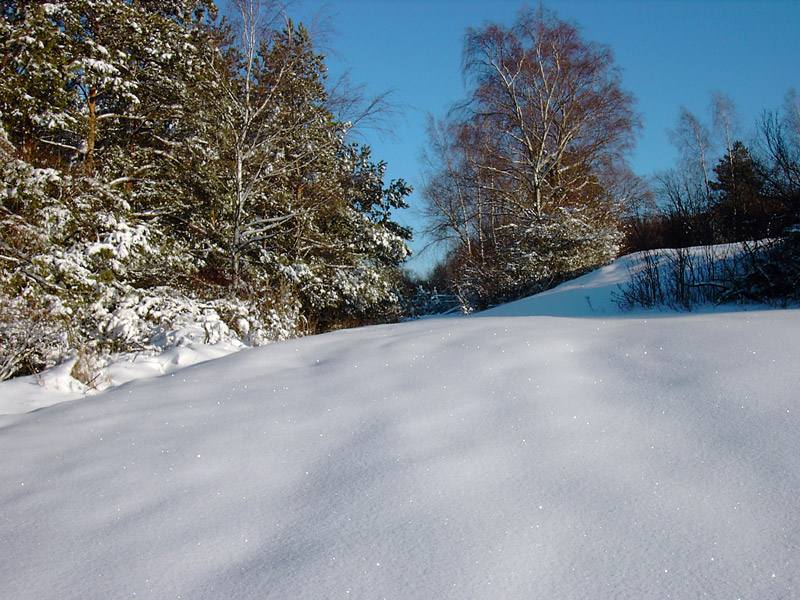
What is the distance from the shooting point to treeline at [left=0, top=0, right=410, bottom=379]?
19.7 feet

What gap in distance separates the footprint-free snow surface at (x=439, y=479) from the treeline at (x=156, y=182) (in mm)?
2419

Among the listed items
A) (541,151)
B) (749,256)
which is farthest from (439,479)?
(541,151)

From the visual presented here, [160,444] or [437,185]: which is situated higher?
[437,185]

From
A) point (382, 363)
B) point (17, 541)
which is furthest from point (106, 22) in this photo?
point (17, 541)

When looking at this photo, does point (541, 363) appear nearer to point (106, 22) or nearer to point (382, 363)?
point (382, 363)

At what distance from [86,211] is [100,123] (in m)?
2.22

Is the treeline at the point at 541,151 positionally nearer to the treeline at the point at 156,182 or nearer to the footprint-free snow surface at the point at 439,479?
the treeline at the point at 156,182

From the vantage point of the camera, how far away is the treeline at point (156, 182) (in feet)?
19.7

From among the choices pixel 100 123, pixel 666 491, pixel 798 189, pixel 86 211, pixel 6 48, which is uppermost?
pixel 6 48

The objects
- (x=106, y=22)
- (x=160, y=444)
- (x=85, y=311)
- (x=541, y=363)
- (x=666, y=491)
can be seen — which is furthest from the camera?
(x=106, y=22)

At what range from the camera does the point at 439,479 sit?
1.61 metres

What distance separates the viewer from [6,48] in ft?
21.1

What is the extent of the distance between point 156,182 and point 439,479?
7685mm

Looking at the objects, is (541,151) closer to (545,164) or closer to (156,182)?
(545,164)
